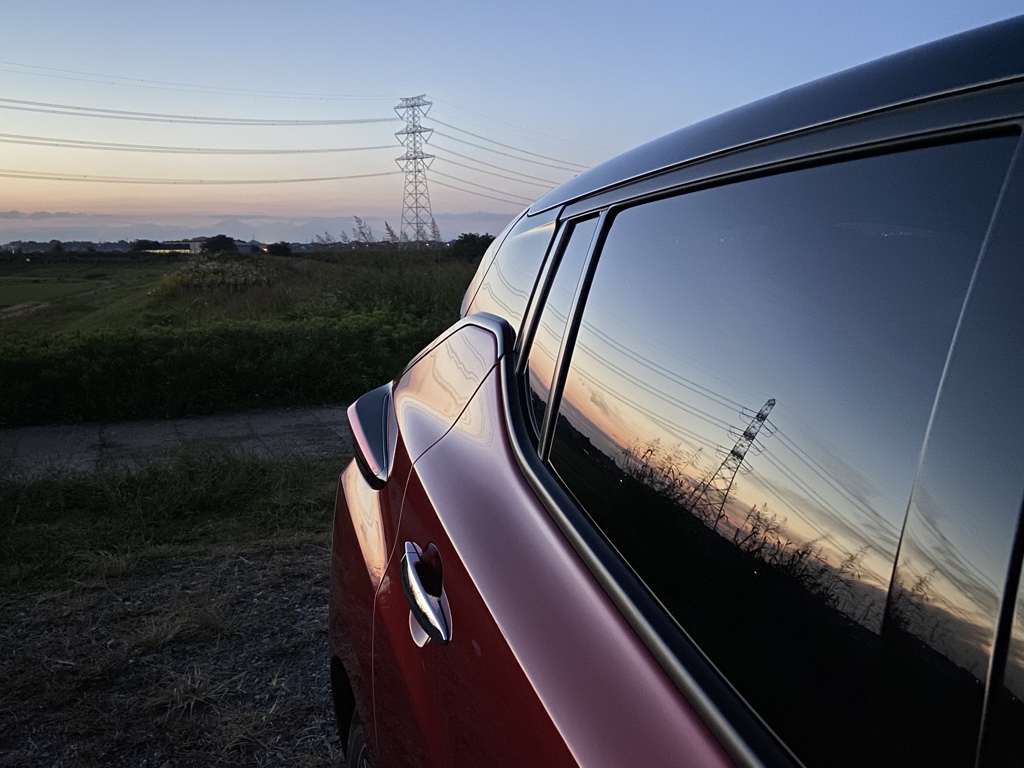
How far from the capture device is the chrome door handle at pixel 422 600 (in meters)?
1.27

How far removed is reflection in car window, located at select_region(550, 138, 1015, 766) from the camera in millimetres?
726

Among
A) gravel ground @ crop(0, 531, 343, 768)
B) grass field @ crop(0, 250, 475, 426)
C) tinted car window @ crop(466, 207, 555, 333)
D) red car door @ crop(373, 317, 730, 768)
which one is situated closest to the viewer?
red car door @ crop(373, 317, 730, 768)

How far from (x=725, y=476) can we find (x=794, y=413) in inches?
4.9

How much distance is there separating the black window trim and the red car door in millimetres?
17

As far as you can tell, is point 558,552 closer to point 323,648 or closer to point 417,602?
point 417,602

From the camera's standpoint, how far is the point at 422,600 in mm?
1357

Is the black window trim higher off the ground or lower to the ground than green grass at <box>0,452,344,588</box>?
higher

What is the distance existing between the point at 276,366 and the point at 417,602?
316 inches

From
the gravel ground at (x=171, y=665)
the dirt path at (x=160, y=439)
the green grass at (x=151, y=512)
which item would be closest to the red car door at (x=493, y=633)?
the gravel ground at (x=171, y=665)

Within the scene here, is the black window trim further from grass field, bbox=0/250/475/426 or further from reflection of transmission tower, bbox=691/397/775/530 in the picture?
grass field, bbox=0/250/475/426

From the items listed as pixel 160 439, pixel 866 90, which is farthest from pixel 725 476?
pixel 160 439

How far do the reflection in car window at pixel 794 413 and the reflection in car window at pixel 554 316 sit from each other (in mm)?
275

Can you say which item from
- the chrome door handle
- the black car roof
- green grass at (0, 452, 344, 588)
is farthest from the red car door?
green grass at (0, 452, 344, 588)

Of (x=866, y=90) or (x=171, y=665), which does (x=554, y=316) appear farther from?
(x=171, y=665)
